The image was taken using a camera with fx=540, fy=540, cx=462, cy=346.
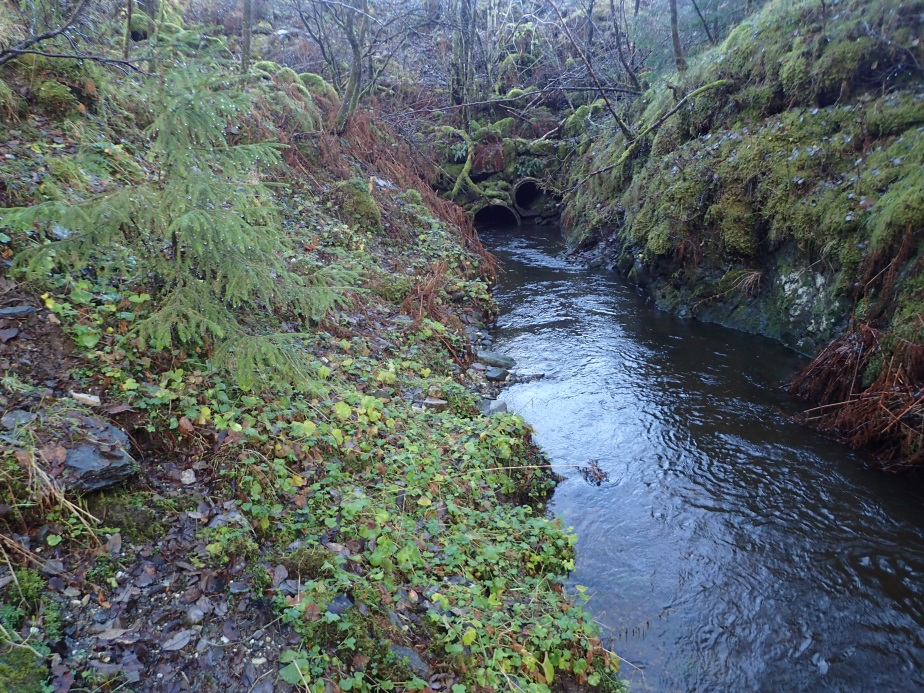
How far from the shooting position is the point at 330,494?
3934 mm

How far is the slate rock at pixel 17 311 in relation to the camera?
379 cm

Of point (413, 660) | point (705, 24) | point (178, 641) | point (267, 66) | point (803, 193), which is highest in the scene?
point (705, 24)

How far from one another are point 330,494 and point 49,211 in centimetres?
259

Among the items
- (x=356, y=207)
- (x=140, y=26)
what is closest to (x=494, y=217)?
(x=356, y=207)

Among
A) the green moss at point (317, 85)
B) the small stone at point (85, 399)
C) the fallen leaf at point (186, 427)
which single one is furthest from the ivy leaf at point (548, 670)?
the green moss at point (317, 85)

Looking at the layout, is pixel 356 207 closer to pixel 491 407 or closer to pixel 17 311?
pixel 491 407

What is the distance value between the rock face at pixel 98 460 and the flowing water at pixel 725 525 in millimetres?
3463

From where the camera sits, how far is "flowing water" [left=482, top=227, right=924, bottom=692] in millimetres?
3789

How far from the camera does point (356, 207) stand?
33.5 feet

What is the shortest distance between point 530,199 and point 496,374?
36.8 feet

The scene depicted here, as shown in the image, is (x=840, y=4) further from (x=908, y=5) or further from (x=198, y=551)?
(x=198, y=551)

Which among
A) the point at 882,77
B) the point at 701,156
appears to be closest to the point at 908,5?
the point at 882,77

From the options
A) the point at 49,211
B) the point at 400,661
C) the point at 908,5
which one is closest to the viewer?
the point at 400,661

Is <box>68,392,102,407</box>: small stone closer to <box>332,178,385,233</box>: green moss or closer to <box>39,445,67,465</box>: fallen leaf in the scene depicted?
<box>39,445,67,465</box>: fallen leaf
